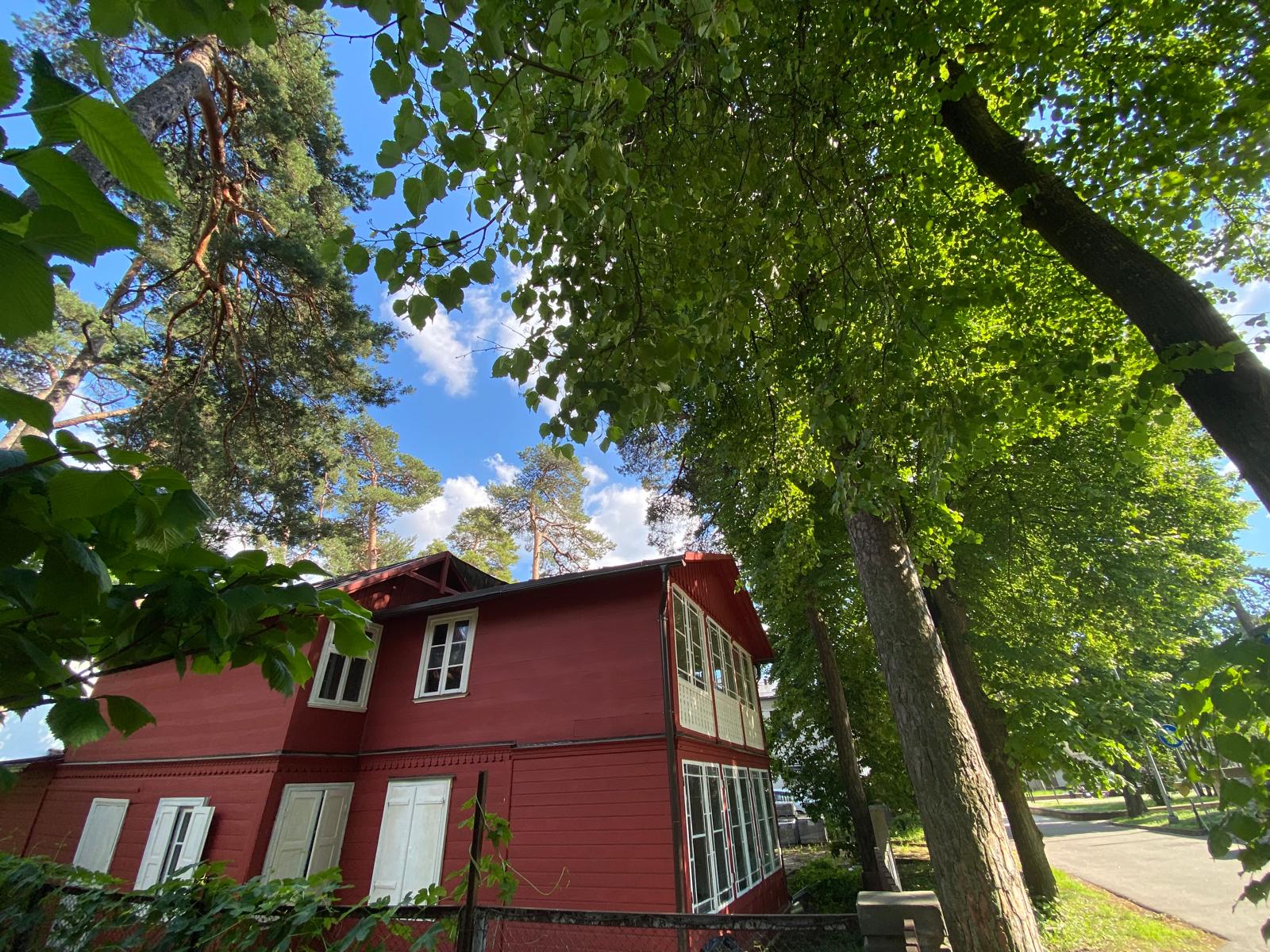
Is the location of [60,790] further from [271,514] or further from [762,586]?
[762,586]

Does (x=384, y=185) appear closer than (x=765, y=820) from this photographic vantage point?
Yes

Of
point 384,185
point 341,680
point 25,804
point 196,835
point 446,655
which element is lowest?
point 196,835

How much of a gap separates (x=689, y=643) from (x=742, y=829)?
397cm

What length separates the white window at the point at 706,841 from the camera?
27.4ft

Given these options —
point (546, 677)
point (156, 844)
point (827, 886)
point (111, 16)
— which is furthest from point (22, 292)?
point (827, 886)

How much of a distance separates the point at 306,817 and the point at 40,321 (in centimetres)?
1174

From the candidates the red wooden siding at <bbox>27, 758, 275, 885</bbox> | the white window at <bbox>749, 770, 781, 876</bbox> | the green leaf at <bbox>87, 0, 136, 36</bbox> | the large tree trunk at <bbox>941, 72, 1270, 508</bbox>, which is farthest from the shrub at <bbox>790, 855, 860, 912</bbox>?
the green leaf at <bbox>87, 0, 136, 36</bbox>

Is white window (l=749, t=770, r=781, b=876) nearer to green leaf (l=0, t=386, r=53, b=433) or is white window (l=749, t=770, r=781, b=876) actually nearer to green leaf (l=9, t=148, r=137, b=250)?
green leaf (l=0, t=386, r=53, b=433)

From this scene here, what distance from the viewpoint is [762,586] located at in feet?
41.1

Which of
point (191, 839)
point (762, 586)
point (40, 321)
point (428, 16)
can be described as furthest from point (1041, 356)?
point (191, 839)

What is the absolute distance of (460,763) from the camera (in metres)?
9.77

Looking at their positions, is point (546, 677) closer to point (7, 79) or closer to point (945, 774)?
point (945, 774)

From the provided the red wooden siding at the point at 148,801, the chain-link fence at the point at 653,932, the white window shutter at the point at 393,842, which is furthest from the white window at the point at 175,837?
the chain-link fence at the point at 653,932

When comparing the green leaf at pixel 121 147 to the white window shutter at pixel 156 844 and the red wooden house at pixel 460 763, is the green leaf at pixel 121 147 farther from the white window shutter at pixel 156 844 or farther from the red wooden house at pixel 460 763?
the white window shutter at pixel 156 844
